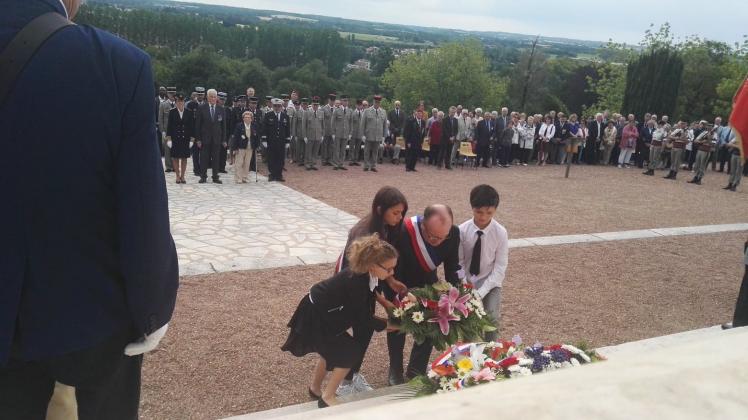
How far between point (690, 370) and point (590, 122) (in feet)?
73.5

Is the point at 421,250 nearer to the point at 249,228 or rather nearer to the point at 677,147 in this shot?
the point at 249,228

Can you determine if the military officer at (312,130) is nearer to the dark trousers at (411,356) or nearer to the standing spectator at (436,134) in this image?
the standing spectator at (436,134)

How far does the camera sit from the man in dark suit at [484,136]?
18.4 meters

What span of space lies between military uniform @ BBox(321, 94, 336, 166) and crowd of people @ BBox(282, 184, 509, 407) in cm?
1193

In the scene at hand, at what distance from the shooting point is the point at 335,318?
394 cm

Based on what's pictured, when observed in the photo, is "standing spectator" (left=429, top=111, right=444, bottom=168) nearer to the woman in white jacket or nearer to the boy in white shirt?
the woman in white jacket

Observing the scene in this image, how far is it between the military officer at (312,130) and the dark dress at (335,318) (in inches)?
472

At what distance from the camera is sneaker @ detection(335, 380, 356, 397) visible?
4282mm

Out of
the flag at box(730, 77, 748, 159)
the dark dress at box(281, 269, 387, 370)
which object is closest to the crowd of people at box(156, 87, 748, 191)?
the dark dress at box(281, 269, 387, 370)

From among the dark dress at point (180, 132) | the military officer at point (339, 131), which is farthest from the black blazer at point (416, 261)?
the military officer at point (339, 131)

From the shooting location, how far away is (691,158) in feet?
73.2

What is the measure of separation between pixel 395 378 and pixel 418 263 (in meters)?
0.90

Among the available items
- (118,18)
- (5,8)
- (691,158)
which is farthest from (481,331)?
(118,18)

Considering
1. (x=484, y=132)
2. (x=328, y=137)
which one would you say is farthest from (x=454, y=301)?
(x=484, y=132)
